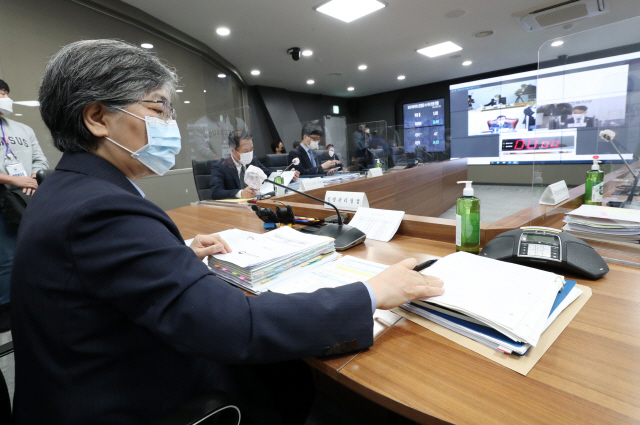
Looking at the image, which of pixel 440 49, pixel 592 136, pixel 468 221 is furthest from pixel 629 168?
pixel 440 49

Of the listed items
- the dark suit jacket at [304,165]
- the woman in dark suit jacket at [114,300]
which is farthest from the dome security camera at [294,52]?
the woman in dark suit jacket at [114,300]

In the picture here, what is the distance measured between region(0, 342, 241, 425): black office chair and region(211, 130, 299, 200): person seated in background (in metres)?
2.49

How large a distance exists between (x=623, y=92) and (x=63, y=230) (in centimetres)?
169

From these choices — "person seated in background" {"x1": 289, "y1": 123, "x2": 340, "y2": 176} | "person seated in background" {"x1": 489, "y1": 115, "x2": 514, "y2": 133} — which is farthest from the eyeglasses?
"person seated in background" {"x1": 489, "y1": 115, "x2": 514, "y2": 133}

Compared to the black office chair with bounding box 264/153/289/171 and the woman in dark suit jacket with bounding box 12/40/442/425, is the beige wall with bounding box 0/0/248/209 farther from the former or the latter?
the woman in dark suit jacket with bounding box 12/40/442/425

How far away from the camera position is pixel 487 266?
78 centimetres

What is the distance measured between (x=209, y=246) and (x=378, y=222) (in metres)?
0.67

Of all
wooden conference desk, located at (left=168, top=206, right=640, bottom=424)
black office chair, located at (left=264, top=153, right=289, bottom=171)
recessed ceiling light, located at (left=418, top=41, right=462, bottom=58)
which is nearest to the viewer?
wooden conference desk, located at (left=168, top=206, right=640, bottom=424)

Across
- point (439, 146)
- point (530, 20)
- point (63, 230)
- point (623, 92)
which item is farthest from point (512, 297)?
point (439, 146)

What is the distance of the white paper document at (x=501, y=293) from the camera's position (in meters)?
0.56

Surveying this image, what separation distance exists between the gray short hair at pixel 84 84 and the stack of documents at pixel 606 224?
4.37 ft

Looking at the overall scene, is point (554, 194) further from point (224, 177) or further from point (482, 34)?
point (482, 34)

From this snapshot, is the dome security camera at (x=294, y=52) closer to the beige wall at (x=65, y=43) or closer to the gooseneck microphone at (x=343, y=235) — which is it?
the beige wall at (x=65, y=43)

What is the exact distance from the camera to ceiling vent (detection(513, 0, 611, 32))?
12.7 feet
